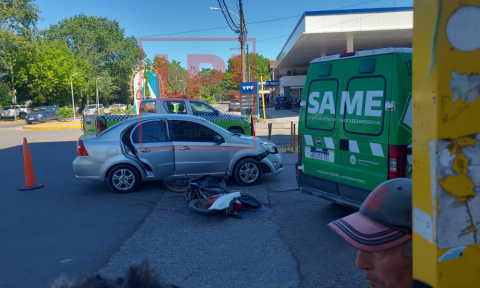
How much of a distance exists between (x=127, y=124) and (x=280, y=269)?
5171 millimetres

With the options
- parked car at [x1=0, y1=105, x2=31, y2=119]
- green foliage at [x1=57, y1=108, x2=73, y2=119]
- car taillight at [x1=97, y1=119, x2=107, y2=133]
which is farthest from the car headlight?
parked car at [x1=0, y1=105, x2=31, y2=119]

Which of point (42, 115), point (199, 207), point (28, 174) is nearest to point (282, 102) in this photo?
point (42, 115)

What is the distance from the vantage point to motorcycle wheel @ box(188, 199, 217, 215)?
6133 millimetres

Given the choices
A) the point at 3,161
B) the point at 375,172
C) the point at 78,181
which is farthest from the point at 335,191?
the point at 3,161

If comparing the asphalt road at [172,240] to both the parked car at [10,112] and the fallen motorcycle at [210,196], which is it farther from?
the parked car at [10,112]

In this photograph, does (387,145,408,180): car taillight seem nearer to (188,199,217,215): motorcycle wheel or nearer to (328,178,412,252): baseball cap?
(188,199,217,215): motorcycle wheel

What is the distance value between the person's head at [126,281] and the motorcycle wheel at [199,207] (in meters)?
5.00

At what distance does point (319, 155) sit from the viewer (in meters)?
5.86

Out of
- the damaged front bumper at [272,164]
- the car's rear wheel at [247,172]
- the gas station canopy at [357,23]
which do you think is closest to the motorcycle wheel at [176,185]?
the car's rear wheel at [247,172]

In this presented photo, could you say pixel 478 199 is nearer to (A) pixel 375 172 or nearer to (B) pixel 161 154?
(A) pixel 375 172

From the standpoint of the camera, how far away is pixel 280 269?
4254 millimetres

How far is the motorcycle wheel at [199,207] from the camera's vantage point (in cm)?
613

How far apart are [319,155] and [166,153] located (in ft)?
11.7

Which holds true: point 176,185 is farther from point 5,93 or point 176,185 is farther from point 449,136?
point 5,93
